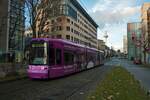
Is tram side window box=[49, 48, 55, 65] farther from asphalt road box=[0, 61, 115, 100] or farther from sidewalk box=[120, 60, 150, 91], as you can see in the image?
sidewalk box=[120, 60, 150, 91]

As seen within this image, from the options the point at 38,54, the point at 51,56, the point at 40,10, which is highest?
the point at 40,10

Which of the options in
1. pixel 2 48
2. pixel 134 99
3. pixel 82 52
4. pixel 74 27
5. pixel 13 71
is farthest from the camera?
pixel 74 27

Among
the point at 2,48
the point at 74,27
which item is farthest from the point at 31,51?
the point at 74,27

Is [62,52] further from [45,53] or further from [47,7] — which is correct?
[47,7]

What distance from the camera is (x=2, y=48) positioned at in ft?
181

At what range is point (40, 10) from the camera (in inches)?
1385

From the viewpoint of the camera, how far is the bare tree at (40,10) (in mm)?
34094

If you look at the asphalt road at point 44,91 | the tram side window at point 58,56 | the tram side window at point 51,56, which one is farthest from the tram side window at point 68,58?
the asphalt road at point 44,91

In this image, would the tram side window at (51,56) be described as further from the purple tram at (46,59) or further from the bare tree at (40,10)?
the bare tree at (40,10)

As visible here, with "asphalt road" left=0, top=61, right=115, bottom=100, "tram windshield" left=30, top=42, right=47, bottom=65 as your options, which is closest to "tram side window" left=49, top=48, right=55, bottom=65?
"tram windshield" left=30, top=42, right=47, bottom=65

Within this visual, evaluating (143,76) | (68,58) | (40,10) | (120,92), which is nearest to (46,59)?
(68,58)

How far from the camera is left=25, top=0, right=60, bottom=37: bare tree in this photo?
34.1 metres

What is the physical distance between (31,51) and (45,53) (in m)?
1.30

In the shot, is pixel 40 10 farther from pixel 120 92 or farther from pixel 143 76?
pixel 120 92
